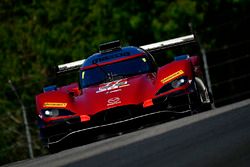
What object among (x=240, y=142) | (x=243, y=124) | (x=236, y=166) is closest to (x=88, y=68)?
(x=243, y=124)

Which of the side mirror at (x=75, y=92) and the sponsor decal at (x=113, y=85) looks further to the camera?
the side mirror at (x=75, y=92)

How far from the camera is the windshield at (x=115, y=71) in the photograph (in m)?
11.6

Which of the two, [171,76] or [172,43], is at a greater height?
[172,43]

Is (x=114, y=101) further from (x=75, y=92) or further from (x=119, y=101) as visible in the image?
(x=75, y=92)

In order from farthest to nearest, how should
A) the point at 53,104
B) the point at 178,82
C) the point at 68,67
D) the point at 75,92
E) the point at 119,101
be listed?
the point at 68,67
the point at 75,92
the point at 53,104
the point at 178,82
the point at 119,101

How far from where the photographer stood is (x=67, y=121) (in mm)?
10414

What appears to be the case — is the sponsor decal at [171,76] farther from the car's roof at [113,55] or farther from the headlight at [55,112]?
the car's roof at [113,55]

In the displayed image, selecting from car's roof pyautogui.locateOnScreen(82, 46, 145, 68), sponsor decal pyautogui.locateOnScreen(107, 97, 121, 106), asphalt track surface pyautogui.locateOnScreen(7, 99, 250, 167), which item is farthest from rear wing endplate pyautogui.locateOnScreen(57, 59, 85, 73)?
asphalt track surface pyautogui.locateOnScreen(7, 99, 250, 167)

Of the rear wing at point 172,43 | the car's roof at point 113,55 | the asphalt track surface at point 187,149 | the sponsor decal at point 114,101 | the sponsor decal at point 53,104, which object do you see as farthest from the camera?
the rear wing at point 172,43

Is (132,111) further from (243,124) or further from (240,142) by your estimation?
(240,142)

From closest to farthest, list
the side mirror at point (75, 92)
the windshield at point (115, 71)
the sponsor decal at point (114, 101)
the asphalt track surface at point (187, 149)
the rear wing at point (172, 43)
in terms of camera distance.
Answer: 1. the asphalt track surface at point (187, 149)
2. the sponsor decal at point (114, 101)
3. the side mirror at point (75, 92)
4. the windshield at point (115, 71)
5. the rear wing at point (172, 43)

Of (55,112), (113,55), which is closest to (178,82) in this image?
(55,112)

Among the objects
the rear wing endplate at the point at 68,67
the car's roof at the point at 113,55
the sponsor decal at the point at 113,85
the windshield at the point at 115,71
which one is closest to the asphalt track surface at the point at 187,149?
the sponsor decal at the point at 113,85

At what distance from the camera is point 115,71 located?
11.8 metres
